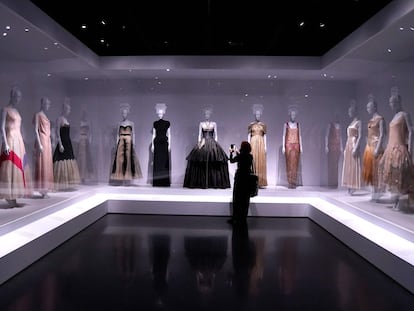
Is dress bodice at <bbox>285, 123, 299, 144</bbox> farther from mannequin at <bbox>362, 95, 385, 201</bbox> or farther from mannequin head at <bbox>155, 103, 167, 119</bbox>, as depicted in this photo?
mannequin head at <bbox>155, 103, 167, 119</bbox>

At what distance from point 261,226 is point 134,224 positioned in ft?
6.44

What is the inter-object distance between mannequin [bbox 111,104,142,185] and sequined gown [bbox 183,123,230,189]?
3.75 feet

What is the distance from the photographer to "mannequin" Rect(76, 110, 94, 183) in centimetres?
753

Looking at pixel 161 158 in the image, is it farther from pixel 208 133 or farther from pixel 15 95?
pixel 15 95

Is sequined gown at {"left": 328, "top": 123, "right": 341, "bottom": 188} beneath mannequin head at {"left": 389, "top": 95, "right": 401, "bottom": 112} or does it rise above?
beneath

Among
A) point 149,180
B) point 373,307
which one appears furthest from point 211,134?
point 373,307

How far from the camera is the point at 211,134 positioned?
7852mm

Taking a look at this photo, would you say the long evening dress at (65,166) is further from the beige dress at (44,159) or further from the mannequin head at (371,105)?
the mannequin head at (371,105)

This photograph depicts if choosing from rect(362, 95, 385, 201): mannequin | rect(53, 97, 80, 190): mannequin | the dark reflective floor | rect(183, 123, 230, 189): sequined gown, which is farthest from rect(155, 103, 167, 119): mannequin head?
rect(362, 95, 385, 201): mannequin

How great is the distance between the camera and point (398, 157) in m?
5.03

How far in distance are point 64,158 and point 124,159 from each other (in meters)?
1.21

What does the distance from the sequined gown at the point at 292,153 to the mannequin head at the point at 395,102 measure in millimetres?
2746

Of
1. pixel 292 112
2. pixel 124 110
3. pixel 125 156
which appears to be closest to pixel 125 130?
pixel 124 110

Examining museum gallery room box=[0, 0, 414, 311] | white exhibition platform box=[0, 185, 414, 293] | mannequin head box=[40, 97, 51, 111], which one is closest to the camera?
museum gallery room box=[0, 0, 414, 311]
